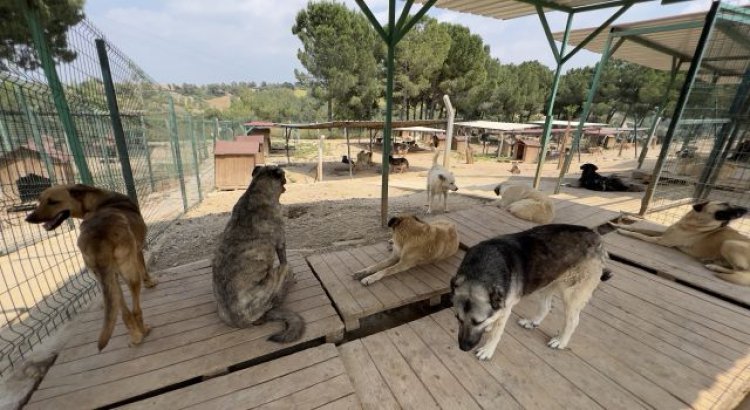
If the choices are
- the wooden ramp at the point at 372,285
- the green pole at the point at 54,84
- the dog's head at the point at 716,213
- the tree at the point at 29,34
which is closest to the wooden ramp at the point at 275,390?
the wooden ramp at the point at 372,285

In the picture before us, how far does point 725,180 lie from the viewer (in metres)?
6.85

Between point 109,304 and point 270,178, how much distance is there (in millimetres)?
1786

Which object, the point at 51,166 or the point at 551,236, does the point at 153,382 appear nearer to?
the point at 551,236

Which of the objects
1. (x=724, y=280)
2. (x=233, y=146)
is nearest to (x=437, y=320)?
(x=724, y=280)

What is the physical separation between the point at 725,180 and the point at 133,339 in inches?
459

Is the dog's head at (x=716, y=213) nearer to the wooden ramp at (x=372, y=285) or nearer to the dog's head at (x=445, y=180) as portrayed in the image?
the wooden ramp at (x=372, y=285)

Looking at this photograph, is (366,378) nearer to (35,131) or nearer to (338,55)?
(35,131)

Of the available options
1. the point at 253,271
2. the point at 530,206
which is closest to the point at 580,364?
the point at 253,271

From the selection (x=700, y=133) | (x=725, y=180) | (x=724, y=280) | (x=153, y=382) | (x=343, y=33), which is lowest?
(x=153, y=382)

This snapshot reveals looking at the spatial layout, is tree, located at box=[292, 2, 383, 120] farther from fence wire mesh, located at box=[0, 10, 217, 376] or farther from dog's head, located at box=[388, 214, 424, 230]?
dog's head, located at box=[388, 214, 424, 230]

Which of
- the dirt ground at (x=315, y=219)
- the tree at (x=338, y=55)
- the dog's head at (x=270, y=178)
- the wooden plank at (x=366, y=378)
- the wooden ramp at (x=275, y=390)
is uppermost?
the tree at (x=338, y=55)

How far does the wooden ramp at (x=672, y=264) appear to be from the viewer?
352cm

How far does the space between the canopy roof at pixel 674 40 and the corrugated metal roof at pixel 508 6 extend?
3.95 feet

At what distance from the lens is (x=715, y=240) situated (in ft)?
13.6
